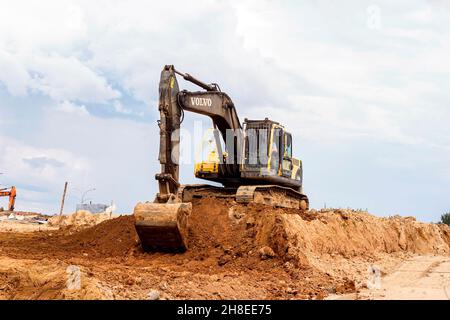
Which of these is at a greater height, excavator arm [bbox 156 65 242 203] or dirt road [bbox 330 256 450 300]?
excavator arm [bbox 156 65 242 203]

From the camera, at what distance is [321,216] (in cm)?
1855

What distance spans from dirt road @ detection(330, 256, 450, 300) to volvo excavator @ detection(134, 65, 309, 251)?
4.40 metres

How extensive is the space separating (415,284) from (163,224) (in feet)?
19.5

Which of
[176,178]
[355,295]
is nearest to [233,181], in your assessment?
[176,178]

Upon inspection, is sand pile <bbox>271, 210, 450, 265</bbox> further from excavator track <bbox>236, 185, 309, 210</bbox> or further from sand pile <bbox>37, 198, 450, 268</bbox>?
excavator track <bbox>236, 185, 309, 210</bbox>

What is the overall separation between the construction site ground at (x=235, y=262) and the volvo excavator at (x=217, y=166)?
66cm

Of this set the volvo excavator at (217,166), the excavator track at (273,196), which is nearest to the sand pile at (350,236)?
the excavator track at (273,196)

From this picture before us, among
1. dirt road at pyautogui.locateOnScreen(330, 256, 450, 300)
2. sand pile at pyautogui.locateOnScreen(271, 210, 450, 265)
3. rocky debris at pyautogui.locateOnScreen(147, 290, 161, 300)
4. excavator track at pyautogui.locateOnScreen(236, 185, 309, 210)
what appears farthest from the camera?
excavator track at pyautogui.locateOnScreen(236, 185, 309, 210)

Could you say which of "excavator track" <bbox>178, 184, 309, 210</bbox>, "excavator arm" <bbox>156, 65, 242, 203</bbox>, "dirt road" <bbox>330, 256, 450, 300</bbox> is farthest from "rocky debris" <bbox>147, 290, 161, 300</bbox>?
"excavator track" <bbox>178, 184, 309, 210</bbox>

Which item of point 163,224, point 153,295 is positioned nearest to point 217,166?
point 163,224

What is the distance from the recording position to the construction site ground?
10.6 metres

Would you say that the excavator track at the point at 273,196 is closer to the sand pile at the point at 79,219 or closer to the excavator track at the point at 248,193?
the excavator track at the point at 248,193
